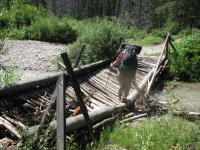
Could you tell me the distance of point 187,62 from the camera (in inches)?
420

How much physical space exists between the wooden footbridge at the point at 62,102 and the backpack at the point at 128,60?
3.19 ft

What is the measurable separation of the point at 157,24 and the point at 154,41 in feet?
42.0

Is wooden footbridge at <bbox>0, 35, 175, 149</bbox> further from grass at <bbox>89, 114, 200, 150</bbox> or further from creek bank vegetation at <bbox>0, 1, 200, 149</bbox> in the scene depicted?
grass at <bbox>89, 114, 200, 150</bbox>

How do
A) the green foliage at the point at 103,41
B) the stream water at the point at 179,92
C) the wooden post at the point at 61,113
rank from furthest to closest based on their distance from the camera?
the green foliage at the point at 103,41, the stream water at the point at 179,92, the wooden post at the point at 61,113

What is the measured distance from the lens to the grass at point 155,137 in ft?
13.8

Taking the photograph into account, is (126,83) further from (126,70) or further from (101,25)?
(101,25)

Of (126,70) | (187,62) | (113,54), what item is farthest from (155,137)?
(187,62)

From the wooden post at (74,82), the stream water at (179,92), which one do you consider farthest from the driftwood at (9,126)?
the stream water at (179,92)

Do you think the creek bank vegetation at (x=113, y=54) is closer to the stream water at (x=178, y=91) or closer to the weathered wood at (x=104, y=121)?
the weathered wood at (x=104, y=121)

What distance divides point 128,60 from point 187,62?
5933 millimetres

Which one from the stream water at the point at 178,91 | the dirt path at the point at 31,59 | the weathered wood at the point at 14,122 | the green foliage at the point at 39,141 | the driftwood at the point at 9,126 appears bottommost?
the dirt path at the point at 31,59

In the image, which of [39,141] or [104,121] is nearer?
[39,141]

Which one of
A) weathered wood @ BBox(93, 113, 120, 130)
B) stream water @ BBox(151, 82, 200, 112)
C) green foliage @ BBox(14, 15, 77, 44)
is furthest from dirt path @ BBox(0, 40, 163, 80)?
weathered wood @ BBox(93, 113, 120, 130)

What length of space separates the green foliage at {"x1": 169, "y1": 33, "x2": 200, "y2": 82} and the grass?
6065mm
